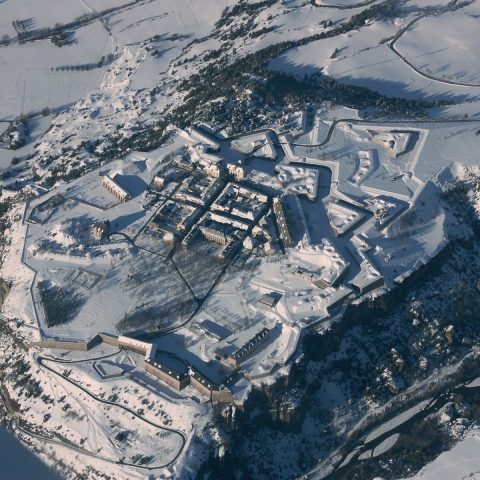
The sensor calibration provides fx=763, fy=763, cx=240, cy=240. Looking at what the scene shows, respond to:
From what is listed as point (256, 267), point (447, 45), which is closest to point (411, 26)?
point (447, 45)

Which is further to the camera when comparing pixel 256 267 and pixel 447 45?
pixel 447 45

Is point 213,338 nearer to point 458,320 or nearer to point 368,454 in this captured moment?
point 368,454

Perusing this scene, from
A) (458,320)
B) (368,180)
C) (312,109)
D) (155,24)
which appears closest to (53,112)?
(155,24)

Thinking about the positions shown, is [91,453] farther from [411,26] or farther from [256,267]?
[411,26]

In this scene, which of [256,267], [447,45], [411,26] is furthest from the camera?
[411,26]

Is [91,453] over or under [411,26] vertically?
under

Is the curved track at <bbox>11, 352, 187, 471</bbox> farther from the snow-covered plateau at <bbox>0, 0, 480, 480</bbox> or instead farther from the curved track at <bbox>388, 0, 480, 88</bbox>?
the curved track at <bbox>388, 0, 480, 88</bbox>

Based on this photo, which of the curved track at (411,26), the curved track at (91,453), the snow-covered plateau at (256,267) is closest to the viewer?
the curved track at (91,453)

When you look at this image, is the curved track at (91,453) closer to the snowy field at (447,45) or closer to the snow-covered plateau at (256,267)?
the snow-covered plateau at (256,267)

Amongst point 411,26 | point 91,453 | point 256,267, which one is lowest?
point 91,453

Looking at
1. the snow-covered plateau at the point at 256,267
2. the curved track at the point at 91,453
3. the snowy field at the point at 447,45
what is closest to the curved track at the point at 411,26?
the snow-covered plateau at the point at 256,267

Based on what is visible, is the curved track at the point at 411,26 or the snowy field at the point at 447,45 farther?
the snowy field at the point at 447,45
